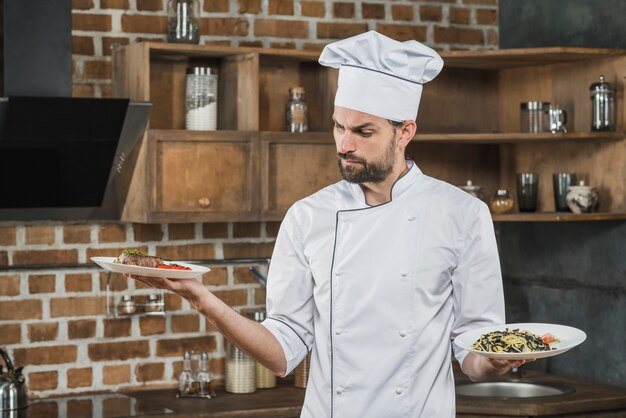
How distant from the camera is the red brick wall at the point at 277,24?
12.9 feet

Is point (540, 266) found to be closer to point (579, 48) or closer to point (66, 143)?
point (579, 48)

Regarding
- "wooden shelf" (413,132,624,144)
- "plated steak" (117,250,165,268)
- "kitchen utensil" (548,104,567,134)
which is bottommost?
"plated steak" (117,250,165,268)

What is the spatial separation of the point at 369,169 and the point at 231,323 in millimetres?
465

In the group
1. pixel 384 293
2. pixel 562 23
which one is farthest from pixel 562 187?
pixel 384 293

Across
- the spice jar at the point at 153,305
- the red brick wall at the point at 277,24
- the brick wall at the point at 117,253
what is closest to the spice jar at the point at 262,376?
the brick wall at the point at 117,253

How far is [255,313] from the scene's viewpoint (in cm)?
405

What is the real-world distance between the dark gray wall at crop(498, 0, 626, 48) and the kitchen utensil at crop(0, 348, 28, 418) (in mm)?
2300

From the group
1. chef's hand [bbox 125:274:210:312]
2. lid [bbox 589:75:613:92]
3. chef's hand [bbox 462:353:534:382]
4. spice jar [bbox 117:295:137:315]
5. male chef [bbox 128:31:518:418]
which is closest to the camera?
chef's hand [bbox 125:274:210:312]

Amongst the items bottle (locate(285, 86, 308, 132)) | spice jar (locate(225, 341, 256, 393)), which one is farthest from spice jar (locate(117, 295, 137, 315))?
bottle (locate(285, 86, 308, 132))

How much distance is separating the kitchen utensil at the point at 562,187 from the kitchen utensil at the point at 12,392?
1952 millimetres

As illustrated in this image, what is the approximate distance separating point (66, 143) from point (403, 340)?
1.60 meters

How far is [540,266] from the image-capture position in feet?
14.4

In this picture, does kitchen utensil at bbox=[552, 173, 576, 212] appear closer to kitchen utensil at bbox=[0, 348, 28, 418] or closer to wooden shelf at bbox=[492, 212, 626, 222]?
wooden shelf at bbox=[492, 212, 626, 222]

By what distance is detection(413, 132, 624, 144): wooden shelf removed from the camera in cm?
385
